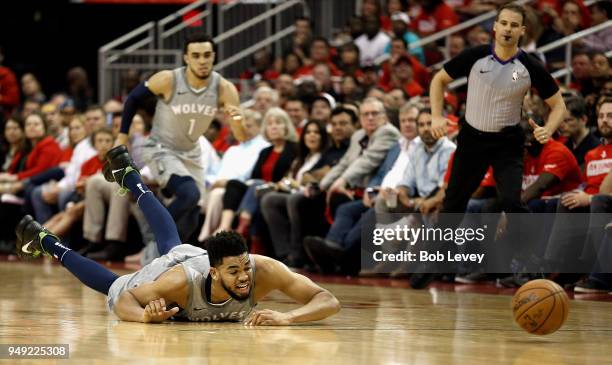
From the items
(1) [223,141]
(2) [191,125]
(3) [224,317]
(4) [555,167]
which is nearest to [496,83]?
(4) [555,167]

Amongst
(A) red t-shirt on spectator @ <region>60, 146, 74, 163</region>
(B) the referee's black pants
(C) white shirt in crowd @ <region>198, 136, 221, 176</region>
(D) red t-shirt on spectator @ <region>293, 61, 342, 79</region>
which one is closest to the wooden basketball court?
(B) the referee's black pants

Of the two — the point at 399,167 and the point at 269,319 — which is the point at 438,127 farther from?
the point at 269,319

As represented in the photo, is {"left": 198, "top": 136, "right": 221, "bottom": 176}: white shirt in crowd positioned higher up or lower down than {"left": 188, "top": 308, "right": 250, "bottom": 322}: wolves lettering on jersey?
higher up

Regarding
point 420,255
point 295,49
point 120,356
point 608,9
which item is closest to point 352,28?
point 295,49

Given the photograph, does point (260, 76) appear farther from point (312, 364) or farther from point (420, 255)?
point (312, 364)

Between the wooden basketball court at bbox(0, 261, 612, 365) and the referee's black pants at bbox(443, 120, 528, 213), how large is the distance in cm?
74

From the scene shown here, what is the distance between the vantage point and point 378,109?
1108 centimetres

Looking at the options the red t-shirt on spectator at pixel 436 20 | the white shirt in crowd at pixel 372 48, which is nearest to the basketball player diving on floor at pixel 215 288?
the white shirt in crowd at pixel 372 48

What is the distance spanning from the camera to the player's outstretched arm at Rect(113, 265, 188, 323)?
6.39 metres

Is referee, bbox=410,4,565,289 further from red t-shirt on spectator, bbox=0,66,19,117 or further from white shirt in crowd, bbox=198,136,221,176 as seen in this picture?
red t-shirt on spectator, bbox=0,66,19,117

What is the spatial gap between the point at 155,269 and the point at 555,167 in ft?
12.4

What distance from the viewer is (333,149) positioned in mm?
11688

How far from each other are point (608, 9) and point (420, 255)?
4277 millimetres

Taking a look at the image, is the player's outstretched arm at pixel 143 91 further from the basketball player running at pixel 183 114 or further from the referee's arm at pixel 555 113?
the referee's arm at pixel 555 113
